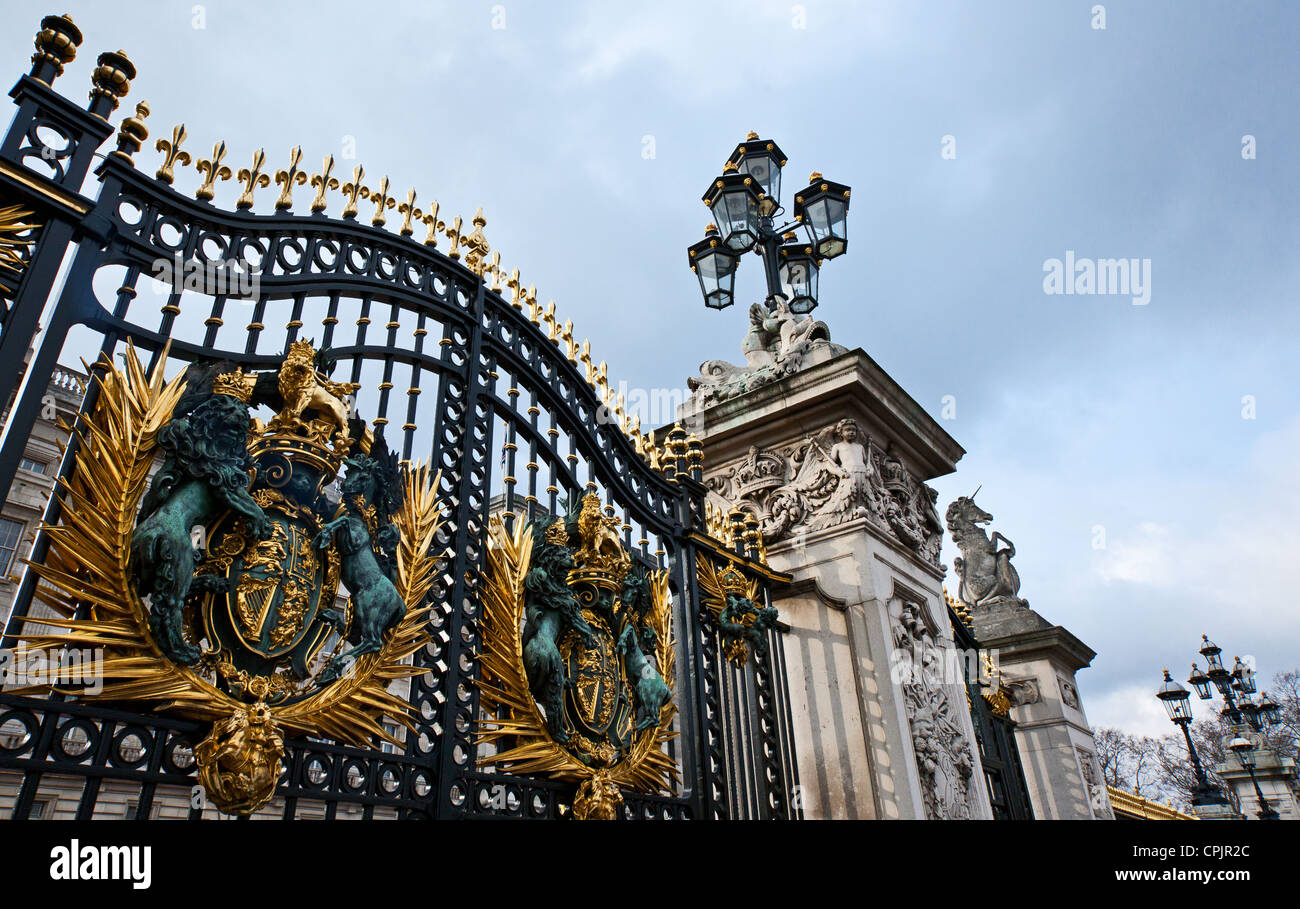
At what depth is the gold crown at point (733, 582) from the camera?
5.68 m

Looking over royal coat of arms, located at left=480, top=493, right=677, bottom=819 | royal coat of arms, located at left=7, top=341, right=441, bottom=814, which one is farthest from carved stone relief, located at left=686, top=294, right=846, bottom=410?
royal coat of arms, located at left=7, top=341, right=441, bottom=814

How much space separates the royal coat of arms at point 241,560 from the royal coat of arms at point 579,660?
472mm

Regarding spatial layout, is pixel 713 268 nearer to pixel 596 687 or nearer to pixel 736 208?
pixel 736 208

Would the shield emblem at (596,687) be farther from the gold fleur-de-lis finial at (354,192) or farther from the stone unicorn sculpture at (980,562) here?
the stone unicorn sculpture at (980,562)

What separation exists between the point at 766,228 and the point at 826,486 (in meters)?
2.50

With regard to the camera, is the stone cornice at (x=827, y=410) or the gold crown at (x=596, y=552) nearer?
the gold crown at (x=596, y=552)

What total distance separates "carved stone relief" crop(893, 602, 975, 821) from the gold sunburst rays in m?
2.34

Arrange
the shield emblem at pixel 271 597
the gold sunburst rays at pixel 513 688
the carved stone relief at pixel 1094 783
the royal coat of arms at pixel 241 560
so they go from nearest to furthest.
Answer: the royal coat of arms at pixel 241 560 < the shield emblem at pixel 271 597 < the gold sunburst rays at pixel 513 688 < the carved stone relief at pixel 1094 783

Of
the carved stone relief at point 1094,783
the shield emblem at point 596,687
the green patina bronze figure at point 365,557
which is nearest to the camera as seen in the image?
the green patina bronze figure at point 365,557

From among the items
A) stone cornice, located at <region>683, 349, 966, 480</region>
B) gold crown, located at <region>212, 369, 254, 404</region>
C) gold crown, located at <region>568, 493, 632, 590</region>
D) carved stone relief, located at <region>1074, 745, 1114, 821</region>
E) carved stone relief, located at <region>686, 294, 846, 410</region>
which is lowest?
carved stone relief, located at <region>1074, 745, 1114, 821</region>

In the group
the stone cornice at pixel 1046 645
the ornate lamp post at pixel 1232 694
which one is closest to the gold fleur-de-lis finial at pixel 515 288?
the stone cornice at pixel 1046 645

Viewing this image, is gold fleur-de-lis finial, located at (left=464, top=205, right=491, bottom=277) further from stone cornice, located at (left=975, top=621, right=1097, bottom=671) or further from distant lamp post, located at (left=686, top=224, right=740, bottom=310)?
stone cornice, located at (left=975, top=621, right=1097, bottom=671)

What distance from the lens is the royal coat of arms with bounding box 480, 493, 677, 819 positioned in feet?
13.4

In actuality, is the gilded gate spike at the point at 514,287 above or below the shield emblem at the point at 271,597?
above
